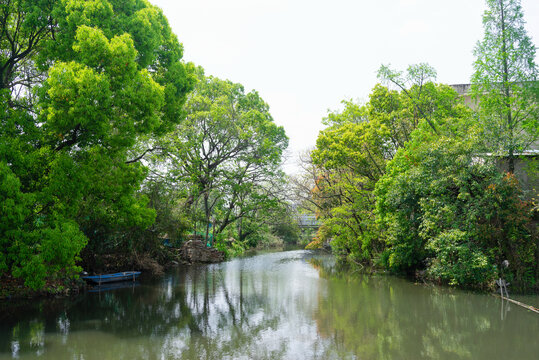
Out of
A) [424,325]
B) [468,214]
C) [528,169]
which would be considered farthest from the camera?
[528,169]

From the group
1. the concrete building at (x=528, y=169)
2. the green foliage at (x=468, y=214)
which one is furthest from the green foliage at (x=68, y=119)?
the concrete building at (x=528, y=169)

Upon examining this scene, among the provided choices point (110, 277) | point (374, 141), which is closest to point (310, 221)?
point (374, 141)

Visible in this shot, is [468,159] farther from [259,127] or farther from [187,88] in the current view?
[259,127]

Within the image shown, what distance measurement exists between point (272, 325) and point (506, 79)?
13292mm

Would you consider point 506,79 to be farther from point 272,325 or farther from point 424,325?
point 272,325

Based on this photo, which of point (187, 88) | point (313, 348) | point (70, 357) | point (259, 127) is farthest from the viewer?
point (259, 127)

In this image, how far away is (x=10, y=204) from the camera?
834 cm

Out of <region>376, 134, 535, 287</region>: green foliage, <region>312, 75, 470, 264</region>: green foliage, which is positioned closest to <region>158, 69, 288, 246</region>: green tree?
<region>312, 75, 470, 264</region>: green foliage

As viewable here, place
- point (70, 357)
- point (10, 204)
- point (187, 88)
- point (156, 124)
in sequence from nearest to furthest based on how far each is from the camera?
1. point (70, 357)
2. point (10, 204)
3. point (156, 124)
4. point (187, 88)

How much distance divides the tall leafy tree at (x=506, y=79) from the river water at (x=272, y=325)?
6364 millimetres

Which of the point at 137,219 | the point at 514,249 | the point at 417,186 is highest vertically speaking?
the point at 417,186

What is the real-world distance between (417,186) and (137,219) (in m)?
10.7

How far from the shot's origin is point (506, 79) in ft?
47.8

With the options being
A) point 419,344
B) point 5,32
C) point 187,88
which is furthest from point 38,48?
point 419,344
